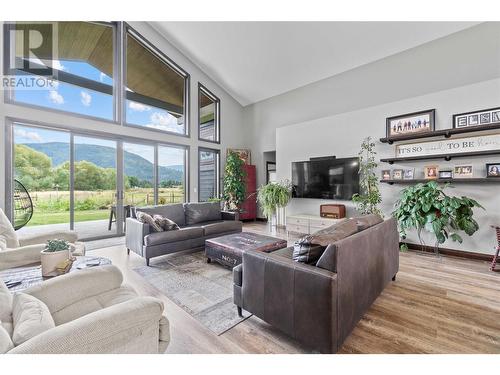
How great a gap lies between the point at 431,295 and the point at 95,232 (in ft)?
18.1

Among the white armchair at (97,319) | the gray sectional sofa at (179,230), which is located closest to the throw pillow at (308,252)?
the white armchair at (97,319)

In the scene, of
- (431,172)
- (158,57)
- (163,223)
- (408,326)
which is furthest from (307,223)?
(158,57)

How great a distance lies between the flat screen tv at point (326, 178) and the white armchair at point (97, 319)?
427cm

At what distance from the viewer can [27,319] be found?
3.19 feet

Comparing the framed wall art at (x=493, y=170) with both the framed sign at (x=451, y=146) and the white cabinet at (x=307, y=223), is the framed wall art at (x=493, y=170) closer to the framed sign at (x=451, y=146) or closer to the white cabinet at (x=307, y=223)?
the framed sign at (x=451, y=146)

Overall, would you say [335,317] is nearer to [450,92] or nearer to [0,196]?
[450,92]

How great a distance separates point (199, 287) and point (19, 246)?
1.90 meters

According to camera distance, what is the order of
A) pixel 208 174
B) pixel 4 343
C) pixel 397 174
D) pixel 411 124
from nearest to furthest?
1. pixel 4 343
2. pixel 411 124
3. pixel 397 174
4. pixel 208 174

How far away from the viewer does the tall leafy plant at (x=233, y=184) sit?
6.40 meters

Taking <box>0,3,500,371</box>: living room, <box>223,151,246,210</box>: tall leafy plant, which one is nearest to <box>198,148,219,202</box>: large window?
<box>0,3,500,371</box>: living room

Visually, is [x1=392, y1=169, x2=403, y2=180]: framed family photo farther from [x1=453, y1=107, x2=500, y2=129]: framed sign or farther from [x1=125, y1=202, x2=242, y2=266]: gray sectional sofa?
[x1=125, y1=202, x2=242, y2=266]: gray sectional sofa

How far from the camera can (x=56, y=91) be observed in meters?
4.04

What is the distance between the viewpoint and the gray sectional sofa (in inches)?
126

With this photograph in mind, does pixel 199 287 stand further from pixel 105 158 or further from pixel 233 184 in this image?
pixel 233 184
